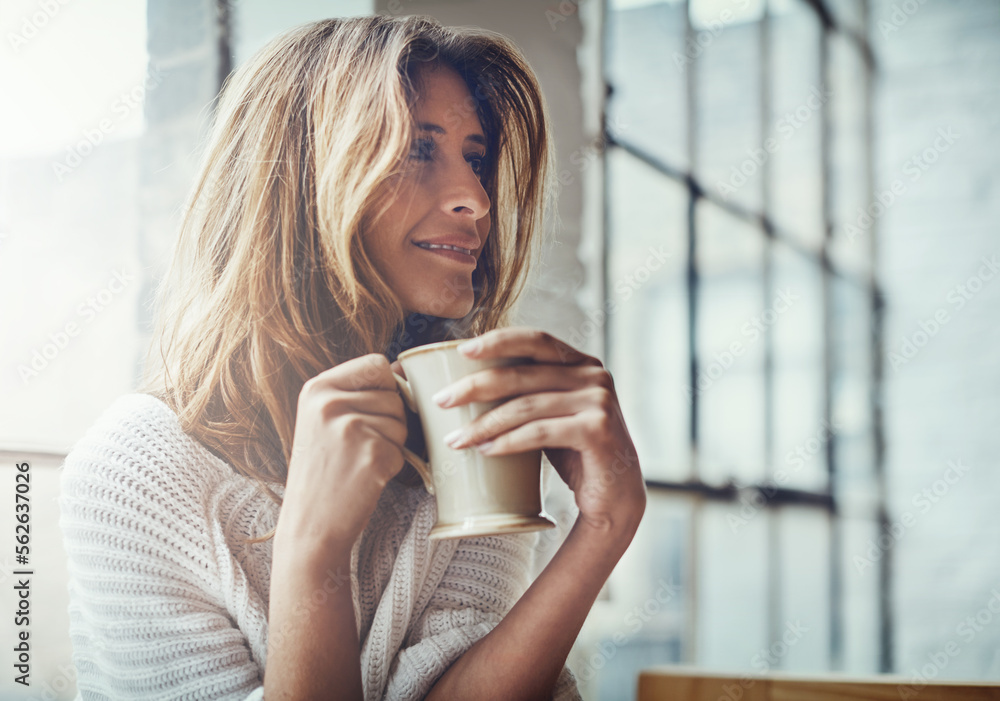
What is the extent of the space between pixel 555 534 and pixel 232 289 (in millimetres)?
344

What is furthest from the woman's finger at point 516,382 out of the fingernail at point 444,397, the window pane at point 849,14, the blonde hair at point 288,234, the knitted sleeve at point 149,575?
the window pane at point 849,14

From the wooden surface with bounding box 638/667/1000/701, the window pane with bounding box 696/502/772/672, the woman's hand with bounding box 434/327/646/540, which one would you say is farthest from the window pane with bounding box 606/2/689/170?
the wooden surface with bounding box 638/667/1000/701

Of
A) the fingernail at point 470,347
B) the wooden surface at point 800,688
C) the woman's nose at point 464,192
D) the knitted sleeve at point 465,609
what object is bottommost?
the wooden surface at point 800,688

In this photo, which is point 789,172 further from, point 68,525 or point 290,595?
point 68,525

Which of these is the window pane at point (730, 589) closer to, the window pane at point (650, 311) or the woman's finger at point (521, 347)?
the window pane at point (650, 311)

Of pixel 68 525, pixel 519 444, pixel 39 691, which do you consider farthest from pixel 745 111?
pixel 39 691

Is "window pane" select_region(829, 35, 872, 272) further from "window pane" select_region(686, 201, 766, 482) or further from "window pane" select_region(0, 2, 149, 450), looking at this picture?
"window pane" select_region(0, 2, 149, 450)

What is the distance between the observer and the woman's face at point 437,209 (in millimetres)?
545

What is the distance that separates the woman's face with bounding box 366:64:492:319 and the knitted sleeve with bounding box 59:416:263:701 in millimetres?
220

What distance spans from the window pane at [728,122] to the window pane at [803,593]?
29 cm

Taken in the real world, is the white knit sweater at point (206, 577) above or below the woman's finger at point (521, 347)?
below

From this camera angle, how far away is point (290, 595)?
0.49 meters

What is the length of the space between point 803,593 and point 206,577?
51 centimetres

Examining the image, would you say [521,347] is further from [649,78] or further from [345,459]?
[649,78]
